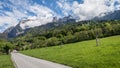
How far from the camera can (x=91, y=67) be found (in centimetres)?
2311

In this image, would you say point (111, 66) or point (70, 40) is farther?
point (70, 40)

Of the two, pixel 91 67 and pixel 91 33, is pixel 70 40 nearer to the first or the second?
pixel 91 33

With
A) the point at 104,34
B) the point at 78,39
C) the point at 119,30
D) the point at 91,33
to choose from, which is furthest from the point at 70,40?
the point at 119,30

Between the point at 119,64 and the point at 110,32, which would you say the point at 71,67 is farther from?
the point at 110,32

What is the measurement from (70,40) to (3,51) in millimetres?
62361

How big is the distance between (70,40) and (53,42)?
17.4m

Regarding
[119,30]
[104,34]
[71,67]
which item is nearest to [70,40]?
[104,34]

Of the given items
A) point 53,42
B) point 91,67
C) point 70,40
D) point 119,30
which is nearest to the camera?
point 91,67

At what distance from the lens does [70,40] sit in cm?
12350

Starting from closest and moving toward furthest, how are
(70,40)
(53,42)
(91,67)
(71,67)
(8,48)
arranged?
(91,67), (71,67), (70,40), (53,42), (8,48)

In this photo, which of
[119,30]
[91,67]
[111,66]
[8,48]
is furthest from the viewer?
[8,48]

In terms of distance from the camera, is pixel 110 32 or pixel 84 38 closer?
pixel 110 32

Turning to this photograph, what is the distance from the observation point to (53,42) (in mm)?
137250

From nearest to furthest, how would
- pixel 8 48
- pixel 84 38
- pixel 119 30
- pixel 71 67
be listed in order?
pixel 71 67
pixel 119 30
pixel 84 38
pixel 8 48
